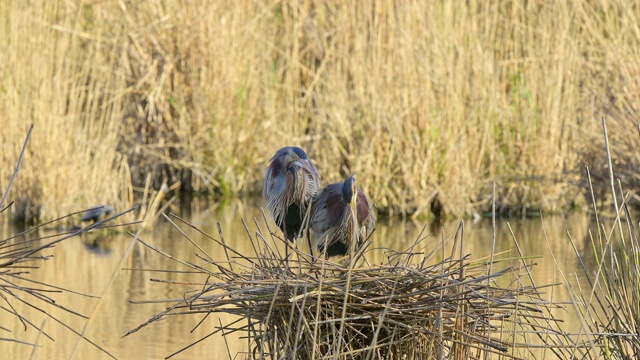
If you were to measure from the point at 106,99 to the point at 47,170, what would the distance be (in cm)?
171

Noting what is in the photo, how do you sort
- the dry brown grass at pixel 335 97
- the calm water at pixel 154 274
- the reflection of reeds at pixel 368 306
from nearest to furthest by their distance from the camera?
the reflection of reeds at pixel 368 306, the calm water at pixel 154 274, the dry brown grass at pixel 335 97

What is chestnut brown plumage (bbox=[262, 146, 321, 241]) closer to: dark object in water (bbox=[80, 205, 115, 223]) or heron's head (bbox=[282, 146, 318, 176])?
heron's head (bbox=[282, 146, 318, 176])

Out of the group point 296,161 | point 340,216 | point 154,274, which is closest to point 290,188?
point 296,161

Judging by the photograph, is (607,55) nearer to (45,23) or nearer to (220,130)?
Answer: (220,130)

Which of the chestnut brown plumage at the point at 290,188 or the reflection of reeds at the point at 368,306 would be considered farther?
the chestnut brown plumage at the point at 290,188

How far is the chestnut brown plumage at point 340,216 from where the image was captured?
3.86 metres

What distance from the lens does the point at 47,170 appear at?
8.41m

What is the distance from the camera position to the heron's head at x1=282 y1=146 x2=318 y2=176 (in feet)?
13.7

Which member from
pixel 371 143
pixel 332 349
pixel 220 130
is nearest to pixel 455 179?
pixel 371 143

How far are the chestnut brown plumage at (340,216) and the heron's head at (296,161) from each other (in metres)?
0.12

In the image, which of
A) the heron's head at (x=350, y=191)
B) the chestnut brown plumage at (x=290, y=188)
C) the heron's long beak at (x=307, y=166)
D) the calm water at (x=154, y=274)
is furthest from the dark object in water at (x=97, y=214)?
the heron's head at (x=350, y=191)

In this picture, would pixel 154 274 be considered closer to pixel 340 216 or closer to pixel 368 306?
pixel 340 216

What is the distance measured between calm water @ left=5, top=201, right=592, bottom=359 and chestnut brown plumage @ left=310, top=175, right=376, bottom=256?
53 centimetres

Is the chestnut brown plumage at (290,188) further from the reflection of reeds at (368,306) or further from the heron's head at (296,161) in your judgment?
the reflection of reeds at (368,306)
